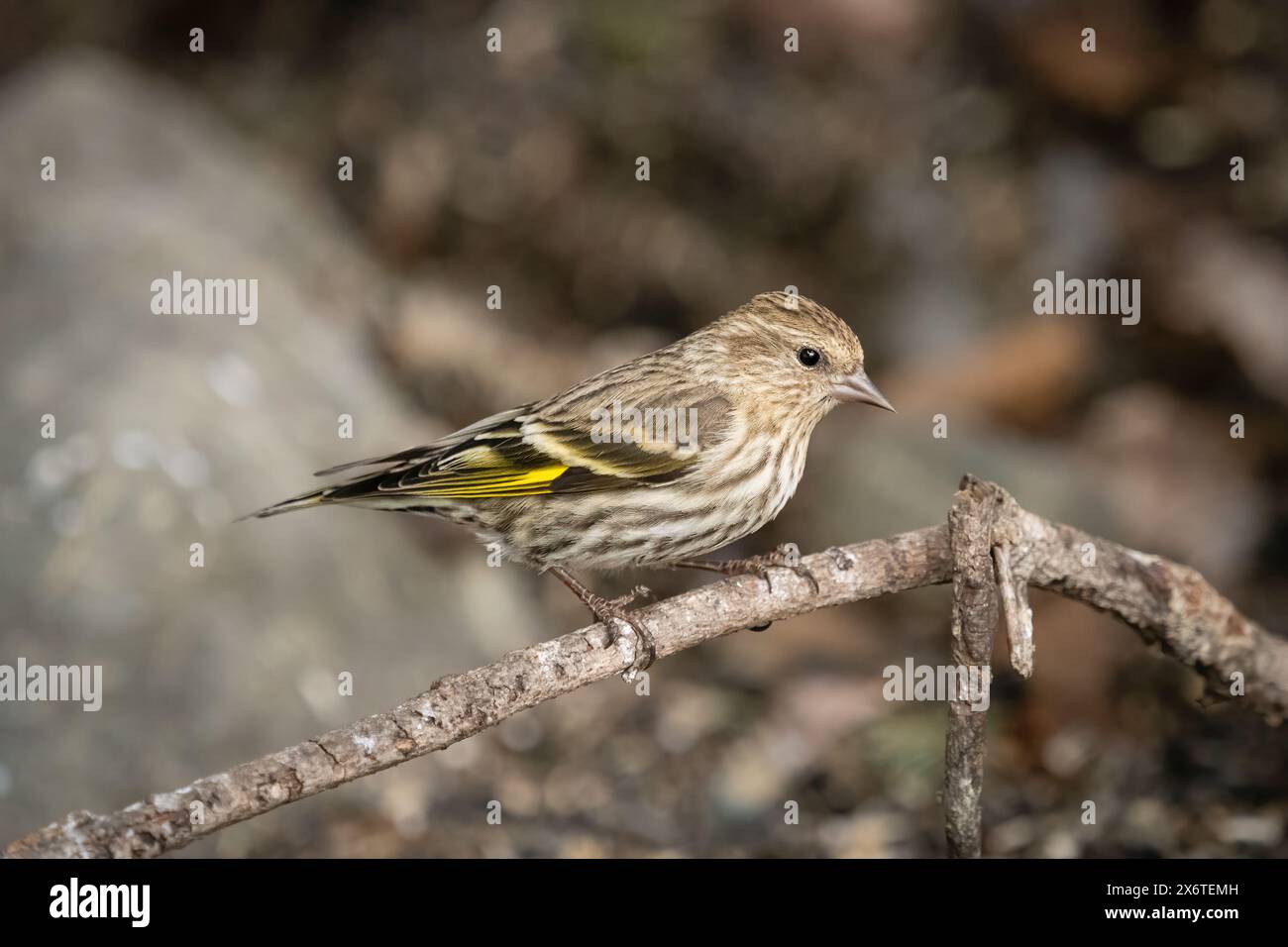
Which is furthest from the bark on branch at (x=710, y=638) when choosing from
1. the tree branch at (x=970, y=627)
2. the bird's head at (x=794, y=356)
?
the bird's head at (x=794, y=356)

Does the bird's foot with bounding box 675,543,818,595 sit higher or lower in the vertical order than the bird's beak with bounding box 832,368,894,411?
lower

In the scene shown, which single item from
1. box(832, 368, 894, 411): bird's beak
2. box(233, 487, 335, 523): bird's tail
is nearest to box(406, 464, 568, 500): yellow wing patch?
box(233, 487, 335, 523): bird's tail

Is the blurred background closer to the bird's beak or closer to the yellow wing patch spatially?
the yellow wing patch

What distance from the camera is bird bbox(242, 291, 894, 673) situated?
438 centimetres

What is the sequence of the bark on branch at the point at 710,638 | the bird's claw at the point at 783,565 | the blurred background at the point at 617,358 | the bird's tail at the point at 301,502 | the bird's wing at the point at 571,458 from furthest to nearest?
the blurred background at the point at 617,358 < the bird's wing at the point at 571,458 < the bird's tail at the point at 301,502 < the bird's claw at the point at 783,565 < the bark on branch at the point at 710,638

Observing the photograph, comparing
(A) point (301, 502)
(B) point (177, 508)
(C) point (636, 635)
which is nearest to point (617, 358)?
(B) point (177, 508)

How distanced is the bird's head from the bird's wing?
6.6 inches

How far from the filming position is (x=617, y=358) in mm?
8273

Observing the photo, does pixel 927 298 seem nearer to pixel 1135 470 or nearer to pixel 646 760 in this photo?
pixel 1135 470

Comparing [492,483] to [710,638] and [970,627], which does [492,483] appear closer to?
[710,638]

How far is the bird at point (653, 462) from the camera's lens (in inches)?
172

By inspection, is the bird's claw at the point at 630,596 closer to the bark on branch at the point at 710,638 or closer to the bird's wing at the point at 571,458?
the bark on branch at the point at 710,638

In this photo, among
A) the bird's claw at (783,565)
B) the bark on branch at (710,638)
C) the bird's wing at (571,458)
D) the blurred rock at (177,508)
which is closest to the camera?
the bark on branch at (710,638)

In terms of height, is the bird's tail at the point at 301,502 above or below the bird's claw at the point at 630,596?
above
